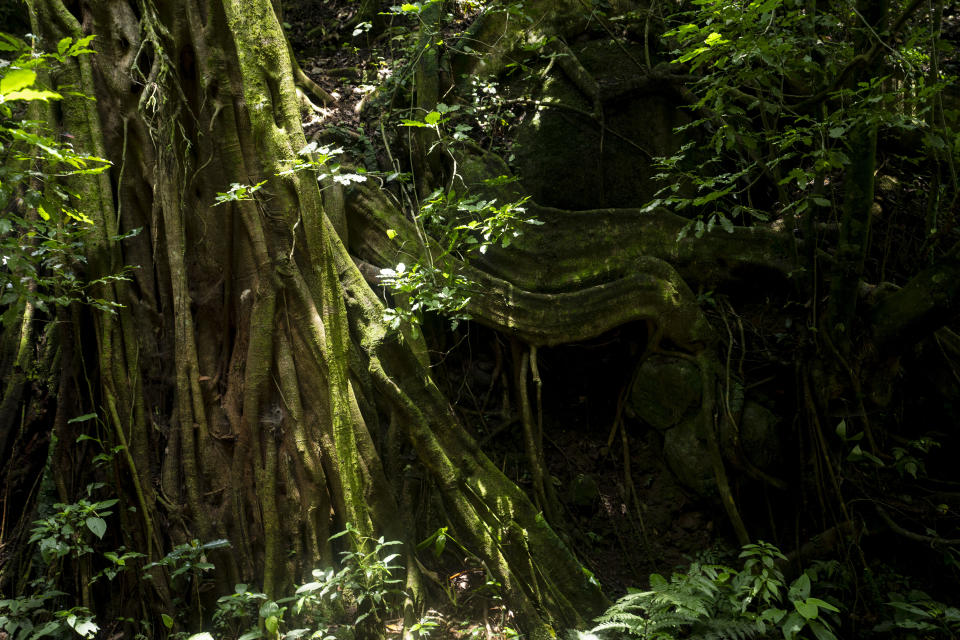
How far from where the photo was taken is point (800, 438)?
426 cm

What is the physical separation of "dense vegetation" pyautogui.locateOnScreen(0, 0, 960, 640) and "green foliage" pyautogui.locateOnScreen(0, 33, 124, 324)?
3 cm

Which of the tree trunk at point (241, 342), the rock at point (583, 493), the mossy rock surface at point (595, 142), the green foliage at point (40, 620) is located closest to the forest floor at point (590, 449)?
the rock at point (583, 493)

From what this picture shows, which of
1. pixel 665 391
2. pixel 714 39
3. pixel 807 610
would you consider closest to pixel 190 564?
pixel 807 610

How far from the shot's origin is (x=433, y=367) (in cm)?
428

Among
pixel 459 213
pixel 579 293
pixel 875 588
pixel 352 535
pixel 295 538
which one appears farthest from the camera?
pixel 459 213

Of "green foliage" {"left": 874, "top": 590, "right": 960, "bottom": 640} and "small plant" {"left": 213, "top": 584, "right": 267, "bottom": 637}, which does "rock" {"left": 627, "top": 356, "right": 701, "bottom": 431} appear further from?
"small plant" {"left": 213, "top": 584, "right": 267, "bottom": 637}

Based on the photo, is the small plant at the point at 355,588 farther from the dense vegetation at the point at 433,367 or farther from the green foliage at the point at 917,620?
the green foliage at the point at 917,620

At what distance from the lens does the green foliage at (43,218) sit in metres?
2.35

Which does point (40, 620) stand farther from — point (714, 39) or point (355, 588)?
point (714, 39)

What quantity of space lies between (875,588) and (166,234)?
4.70m

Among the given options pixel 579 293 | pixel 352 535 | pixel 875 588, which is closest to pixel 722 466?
pixel 875 588

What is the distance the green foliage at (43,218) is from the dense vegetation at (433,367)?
3 cm

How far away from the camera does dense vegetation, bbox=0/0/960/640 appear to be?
9.90ft

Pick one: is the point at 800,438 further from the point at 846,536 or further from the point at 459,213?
the point at 459,213
